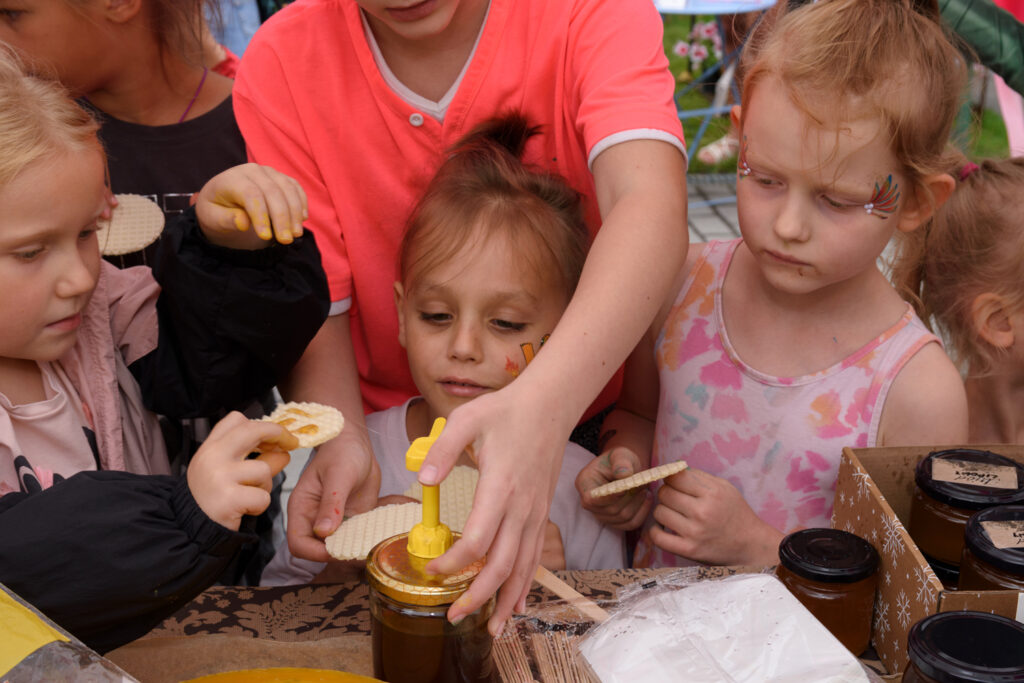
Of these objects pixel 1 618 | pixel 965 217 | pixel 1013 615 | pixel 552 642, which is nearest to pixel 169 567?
pixel 1 618

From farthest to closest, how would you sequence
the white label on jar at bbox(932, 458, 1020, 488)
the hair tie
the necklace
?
the necklace → the hair tie → the white label on jar at bbox(932, 458, 1020, 488)

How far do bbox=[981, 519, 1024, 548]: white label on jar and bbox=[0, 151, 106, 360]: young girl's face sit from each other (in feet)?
3.67

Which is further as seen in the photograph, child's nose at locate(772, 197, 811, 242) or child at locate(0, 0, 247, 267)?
child at locate(0, 0, 247, 267)

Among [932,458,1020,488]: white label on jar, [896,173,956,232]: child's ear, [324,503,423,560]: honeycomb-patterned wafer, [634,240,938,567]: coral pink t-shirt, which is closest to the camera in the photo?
[932,458,1020,488]: white label on jar

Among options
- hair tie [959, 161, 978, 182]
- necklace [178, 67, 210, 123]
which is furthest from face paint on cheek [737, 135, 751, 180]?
necklace [178, 67, 210, 123]

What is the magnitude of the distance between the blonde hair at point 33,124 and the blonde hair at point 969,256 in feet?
5.00

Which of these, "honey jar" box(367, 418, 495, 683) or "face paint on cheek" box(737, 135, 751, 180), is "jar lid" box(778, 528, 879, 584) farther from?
"face paint on cheek" box(737, 135, 751, 180)

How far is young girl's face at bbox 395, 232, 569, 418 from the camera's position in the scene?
1535 millimetres

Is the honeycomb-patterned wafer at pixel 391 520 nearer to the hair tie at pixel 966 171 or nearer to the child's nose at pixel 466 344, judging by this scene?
the child's nose at pixel 466 344

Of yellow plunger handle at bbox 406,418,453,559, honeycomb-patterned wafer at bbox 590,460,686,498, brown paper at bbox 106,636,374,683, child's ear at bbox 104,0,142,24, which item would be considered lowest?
brown paper at bbox 106,636,374,683

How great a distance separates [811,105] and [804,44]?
0.13 m

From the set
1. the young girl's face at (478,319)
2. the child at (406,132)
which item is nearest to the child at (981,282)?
the child at (406,132)

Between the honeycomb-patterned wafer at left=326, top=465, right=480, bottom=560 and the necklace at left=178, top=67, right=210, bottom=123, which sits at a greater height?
the necklace at left=178, top=67, right=210, bottom=123

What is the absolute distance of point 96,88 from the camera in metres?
1.97
